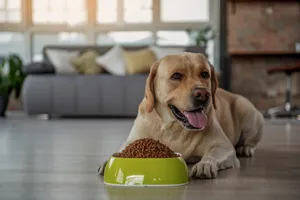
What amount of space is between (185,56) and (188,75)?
3.9 inches

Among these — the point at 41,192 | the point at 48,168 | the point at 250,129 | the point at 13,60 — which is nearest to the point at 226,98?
the point at 250,129

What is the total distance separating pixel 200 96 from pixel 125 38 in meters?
6.72

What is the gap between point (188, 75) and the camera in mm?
2404

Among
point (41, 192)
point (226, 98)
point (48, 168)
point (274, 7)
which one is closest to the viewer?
point (41, 192)

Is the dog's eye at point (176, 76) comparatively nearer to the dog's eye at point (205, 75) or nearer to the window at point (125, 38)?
the dog's eye at point (205, 75)

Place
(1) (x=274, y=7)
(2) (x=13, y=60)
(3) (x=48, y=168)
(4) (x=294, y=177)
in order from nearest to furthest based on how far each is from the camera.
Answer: (4) (x=294, y=177) → (3) (x=48, y=168) → (2) (x=13, y=60) → (1) (x=274, y=7)

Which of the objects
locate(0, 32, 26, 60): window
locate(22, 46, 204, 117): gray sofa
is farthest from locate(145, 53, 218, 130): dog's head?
locate(0, 32, 26, 60): window

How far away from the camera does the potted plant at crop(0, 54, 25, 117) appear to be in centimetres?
739

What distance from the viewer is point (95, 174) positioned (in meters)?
2.40

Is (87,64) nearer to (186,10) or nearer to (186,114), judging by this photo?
(186,10)

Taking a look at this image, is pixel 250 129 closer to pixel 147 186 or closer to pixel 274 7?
pixel 147 186

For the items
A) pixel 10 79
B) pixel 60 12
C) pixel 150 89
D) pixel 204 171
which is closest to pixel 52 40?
pixel 60 12

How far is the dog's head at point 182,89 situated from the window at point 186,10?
6.39 metres

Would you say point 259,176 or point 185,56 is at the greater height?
point 185,56
